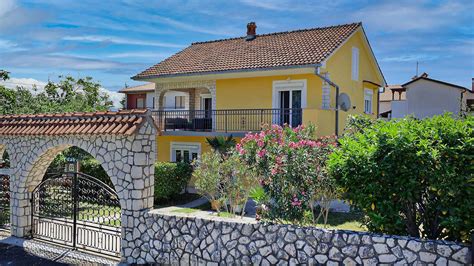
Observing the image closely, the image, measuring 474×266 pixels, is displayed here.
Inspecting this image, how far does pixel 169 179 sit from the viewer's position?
17.2 meters

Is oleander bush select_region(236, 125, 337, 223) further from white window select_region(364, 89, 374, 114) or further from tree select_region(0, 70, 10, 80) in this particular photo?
tree select_region(0, 70, 10, 80)

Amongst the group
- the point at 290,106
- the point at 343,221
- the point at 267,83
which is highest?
the point at 267,83

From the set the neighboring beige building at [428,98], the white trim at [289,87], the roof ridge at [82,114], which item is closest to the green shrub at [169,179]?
the white trim at [289,87]

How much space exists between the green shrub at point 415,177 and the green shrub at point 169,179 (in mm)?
10542

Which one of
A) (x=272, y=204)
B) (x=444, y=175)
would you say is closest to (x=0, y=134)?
(x=272, y=204)

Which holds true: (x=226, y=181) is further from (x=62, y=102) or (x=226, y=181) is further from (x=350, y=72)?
(x=62, y=102)

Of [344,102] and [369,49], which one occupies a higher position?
[369,49]

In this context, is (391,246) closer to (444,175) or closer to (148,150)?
(444,175)

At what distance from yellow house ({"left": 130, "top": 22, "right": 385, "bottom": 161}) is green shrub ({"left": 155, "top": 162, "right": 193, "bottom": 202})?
170 centimetres

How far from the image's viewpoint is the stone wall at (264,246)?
667 centimetres

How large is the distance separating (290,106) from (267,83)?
165cm

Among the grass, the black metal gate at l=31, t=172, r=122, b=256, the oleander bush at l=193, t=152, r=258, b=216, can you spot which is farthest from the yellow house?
the black metal gate at l=31, t=172, r=122, b=256

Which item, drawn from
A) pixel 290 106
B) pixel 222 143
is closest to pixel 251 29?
pixel 290 106

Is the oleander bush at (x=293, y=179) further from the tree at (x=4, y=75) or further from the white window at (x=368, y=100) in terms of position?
the tree at (x=4, y=75)
